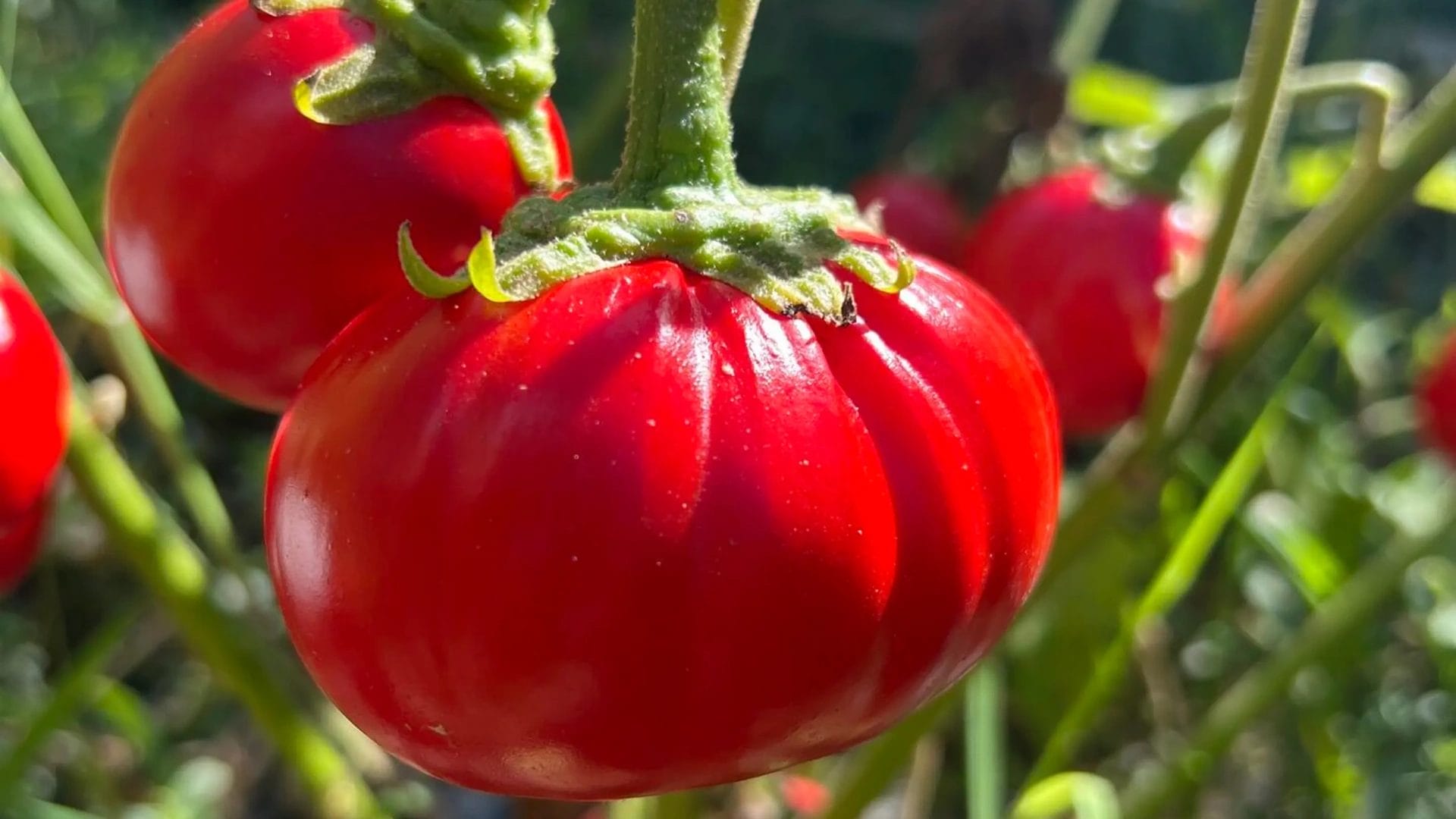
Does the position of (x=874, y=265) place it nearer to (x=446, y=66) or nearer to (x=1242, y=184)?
(x=446, y=66)

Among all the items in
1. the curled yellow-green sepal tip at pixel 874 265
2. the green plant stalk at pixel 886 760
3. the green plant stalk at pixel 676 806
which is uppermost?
the curled yellow-green sepal tip at pixel 874 265

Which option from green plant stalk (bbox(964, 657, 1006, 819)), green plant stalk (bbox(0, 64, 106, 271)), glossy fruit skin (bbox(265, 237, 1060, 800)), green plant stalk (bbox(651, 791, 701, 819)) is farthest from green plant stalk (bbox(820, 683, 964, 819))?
green plant stalk (bbox(0, 64, 106, 271))

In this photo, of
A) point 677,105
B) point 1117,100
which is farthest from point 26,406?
point 1117,100

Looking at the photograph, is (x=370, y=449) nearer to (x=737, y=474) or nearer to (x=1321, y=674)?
(x=737, y=474)

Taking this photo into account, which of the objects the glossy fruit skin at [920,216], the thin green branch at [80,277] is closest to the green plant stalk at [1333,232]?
the glossy fruit skin at [920,216]

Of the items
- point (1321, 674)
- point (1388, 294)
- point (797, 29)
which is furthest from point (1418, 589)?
point (797, 29)

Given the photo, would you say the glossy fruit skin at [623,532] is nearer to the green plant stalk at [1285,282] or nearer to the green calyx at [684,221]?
the green calyx at [684,221]
